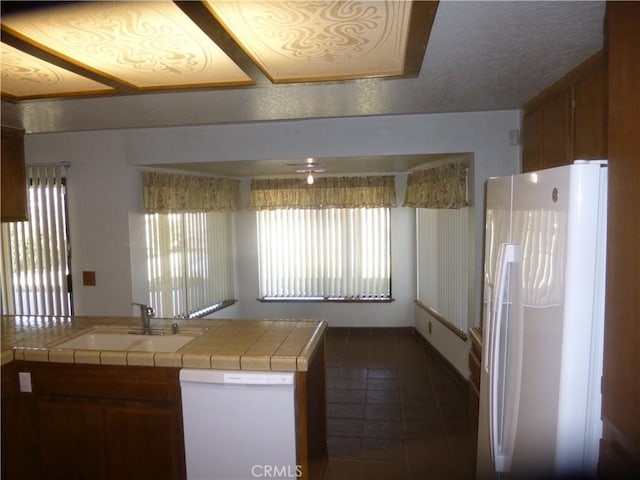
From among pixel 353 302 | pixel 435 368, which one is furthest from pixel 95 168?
pixel 435 368

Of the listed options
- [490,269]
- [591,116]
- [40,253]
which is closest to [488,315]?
[490,269]

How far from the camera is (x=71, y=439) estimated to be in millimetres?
2297

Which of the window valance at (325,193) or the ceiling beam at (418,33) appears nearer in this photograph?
the ceiling beam at (418,33)

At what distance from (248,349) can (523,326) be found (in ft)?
4.39

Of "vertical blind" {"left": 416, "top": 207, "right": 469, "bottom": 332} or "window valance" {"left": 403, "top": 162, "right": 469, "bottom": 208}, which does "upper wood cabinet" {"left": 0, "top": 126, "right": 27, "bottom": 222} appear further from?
"vertical blind" {"left": 416, "top": 207, "right": 469, "bottom": 332}

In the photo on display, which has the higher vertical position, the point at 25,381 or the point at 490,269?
the point at 490,269

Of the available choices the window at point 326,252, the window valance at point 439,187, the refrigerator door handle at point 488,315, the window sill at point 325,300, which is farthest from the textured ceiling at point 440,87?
the window sill at point 325,300

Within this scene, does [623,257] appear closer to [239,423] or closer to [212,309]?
[239,423]

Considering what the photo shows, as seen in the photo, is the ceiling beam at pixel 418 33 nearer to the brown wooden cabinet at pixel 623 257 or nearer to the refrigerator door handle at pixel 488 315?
the brown wooden cabinet at pixel 623 257

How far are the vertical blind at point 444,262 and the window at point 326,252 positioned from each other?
0.51 metres

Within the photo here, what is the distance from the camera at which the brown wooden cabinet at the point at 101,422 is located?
7.23 ft

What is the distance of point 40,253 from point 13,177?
108cm

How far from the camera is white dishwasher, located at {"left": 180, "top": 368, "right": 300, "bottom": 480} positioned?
2072mm

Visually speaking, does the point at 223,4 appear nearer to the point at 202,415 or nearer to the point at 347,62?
the point at 347,62
